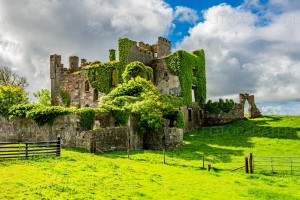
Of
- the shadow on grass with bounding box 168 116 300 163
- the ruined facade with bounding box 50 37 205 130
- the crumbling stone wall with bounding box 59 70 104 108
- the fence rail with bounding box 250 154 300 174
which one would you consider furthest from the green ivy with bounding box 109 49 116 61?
the fence rail with bounding box 250 154 300 174

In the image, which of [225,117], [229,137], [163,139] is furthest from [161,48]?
[163,139]

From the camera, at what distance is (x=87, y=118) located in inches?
1278

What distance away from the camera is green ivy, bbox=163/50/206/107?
50.6 m

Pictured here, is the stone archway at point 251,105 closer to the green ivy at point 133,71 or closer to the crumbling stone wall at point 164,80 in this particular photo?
the crumbling stone wall at point 164,80

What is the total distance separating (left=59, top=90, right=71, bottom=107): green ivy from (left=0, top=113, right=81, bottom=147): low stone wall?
19.3 meters

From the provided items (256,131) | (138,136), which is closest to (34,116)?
(138,136)

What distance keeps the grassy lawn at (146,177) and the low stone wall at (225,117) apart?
17.0 m

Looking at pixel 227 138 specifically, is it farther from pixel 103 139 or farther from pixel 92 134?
pixel 92 134

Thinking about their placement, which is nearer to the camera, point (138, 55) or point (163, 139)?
point (163, 139)

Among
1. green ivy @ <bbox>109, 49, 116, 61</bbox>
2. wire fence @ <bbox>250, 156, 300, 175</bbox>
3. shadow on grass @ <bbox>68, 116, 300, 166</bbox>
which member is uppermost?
green ivy @ <bbox>109, 49, 116, 61</bbox>

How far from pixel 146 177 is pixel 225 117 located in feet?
110

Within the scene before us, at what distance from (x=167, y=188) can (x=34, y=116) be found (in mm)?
20105

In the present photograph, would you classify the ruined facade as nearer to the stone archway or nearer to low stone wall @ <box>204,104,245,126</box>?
low stone wall @ <box>204,104,245,126</box>

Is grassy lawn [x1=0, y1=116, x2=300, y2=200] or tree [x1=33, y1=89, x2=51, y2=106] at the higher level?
tree [x1=33, y1=89, x2=51, y2=106]
